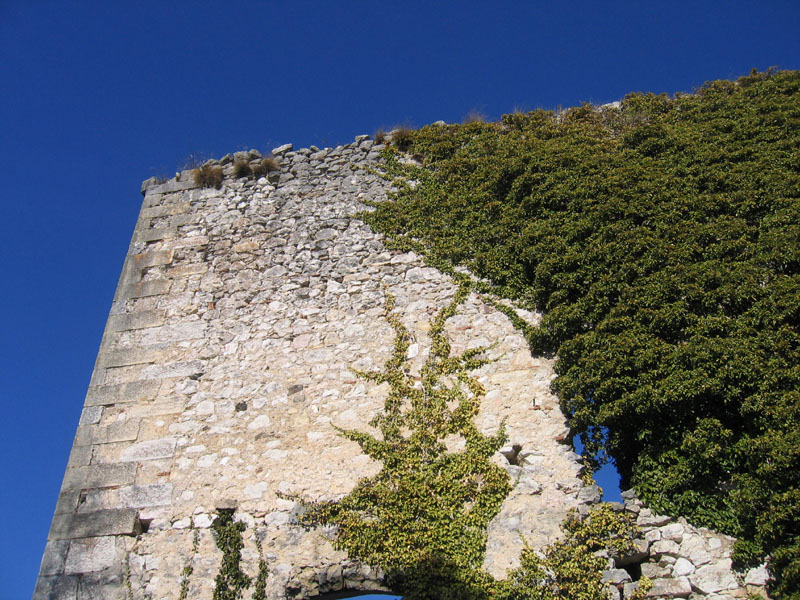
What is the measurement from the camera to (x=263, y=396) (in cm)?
650

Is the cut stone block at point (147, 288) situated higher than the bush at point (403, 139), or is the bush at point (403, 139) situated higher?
the bush at point (403, 139)

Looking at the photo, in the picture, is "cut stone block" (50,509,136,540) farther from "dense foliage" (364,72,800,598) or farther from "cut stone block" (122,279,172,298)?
"dense foliage" (364,72,800,598)

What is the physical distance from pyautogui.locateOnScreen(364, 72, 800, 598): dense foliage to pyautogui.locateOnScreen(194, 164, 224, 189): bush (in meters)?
2.23

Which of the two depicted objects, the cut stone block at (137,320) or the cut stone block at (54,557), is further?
the cut stone block at (137,320)

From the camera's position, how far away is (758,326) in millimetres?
5145

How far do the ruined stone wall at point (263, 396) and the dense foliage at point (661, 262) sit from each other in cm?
39

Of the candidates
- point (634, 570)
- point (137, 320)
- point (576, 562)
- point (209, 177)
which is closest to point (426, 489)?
point (576, 562)

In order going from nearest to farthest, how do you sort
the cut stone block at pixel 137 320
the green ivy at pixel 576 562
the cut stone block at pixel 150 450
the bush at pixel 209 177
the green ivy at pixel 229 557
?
the green ivy at pixel 576 562 → the green ivy at pixel 229 557 → the cut stone block at pixel 150 450 → the cut stone block at pixel 137 320 → the bush at pixel 209 177

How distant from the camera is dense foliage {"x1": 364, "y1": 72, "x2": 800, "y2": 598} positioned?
188 inches

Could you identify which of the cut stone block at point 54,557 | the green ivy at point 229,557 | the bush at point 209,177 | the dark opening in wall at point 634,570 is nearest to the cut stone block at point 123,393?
the cut stone block at point 54,557

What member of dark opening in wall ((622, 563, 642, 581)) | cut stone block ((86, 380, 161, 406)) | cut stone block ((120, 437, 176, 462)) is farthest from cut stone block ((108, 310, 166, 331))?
dark opening in wall ((622, 563, 642, 581))

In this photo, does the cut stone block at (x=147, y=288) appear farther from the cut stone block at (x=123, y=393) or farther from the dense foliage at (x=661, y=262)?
the dense foliage at (x=661, y=262)

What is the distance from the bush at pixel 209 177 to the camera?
8555mm

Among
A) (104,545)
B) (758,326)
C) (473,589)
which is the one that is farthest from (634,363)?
(104,545)
